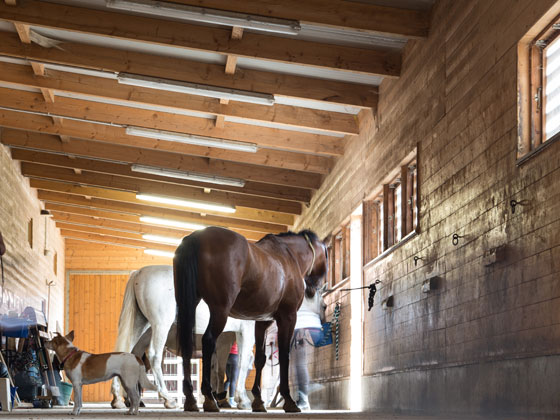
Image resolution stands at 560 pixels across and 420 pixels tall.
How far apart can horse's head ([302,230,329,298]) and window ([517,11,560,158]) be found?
2685 millimetres

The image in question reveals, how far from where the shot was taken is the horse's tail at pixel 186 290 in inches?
231

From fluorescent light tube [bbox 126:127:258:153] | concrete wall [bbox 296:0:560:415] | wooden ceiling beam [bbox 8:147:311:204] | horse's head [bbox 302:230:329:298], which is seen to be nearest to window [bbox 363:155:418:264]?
concrete wall [bbox 296:0:560:415]

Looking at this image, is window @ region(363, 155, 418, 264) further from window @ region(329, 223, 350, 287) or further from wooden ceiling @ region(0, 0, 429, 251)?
window @ region(329, 223, 350, 287)

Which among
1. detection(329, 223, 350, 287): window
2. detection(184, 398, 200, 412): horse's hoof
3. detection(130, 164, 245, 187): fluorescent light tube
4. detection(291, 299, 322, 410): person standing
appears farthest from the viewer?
detection(130, 164, 245, 187): fluorescent light tube

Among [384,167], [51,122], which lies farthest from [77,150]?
[384,167]

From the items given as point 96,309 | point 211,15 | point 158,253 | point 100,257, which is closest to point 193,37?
point 211,15

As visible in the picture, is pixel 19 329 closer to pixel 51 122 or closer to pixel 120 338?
pixel 120 338

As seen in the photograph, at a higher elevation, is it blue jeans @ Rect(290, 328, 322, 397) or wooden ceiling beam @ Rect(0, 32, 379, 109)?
wooden ceiling beam @ Rect(0, 32, 379, 109)

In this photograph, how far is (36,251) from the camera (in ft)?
59.8

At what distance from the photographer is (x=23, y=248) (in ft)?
53.7

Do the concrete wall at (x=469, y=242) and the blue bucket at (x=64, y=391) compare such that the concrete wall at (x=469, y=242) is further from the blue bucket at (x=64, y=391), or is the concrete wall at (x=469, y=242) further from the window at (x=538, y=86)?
the blue bucket at (x=64, y=391)

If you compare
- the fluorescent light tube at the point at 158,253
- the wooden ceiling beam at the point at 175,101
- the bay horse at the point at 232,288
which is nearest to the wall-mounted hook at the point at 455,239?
the bay horse at the point at 232,288

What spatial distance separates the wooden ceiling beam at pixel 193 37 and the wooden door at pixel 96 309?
1516 centimetres

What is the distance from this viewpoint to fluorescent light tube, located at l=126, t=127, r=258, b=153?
12.0 metres
